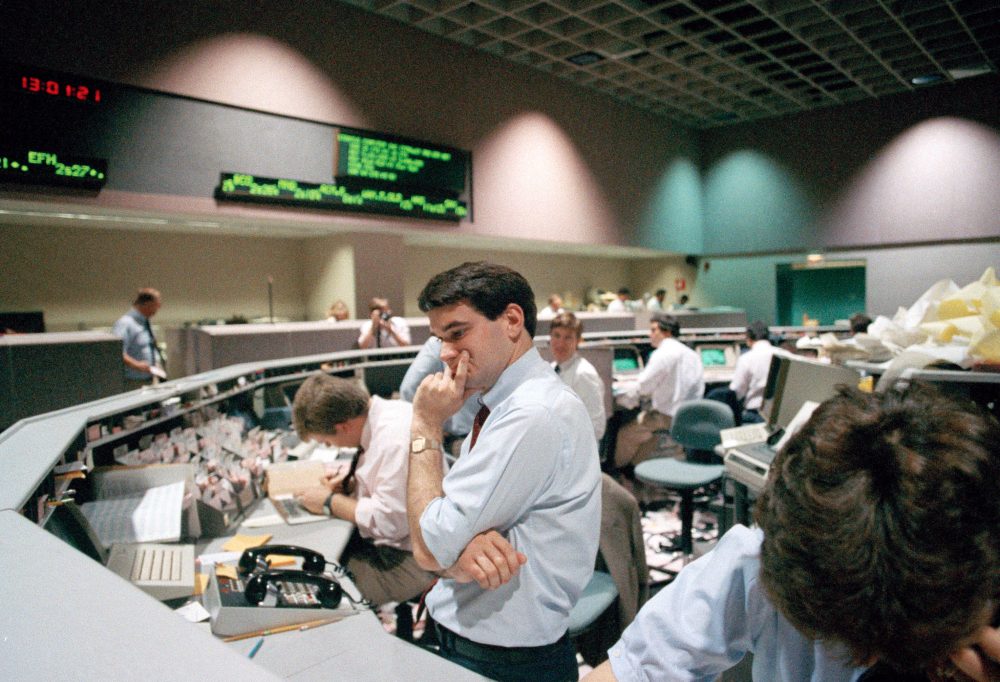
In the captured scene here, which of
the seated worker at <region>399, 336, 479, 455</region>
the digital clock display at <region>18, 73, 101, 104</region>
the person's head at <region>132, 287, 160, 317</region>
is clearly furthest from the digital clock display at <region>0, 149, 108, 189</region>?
the seated worker at <region>399, 336, 479, 455</region>

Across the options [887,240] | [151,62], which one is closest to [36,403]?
[151,62]

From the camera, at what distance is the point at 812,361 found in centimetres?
269

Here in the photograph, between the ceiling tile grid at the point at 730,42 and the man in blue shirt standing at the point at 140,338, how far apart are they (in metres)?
3.30

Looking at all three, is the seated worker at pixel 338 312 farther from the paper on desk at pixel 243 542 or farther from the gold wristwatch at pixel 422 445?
the gold wristwatch at pixel 422 445

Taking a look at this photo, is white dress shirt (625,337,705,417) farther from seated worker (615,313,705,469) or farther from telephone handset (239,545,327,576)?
telephone handset (239,545,327,576)

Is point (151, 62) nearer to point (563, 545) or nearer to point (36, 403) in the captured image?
point (36, 403)

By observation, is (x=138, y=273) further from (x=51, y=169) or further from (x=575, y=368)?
(x=575, y=368)

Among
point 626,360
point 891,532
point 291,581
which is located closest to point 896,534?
point 891,532

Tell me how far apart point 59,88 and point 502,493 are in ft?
14.8

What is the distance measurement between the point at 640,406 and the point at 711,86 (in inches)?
207

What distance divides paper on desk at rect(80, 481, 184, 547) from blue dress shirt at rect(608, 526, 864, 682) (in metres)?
1.41

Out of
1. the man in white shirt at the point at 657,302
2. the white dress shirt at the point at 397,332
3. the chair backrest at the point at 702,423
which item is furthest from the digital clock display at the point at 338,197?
the chair backrest at the point at 702,423

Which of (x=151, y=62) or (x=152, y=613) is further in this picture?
(x=151, y=62)

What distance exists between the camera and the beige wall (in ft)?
16.4
